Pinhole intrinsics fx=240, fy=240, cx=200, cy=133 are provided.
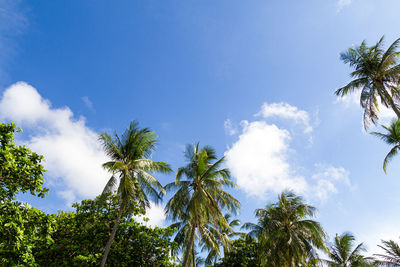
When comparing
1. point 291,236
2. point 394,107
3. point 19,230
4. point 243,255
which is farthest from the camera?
point 243,255

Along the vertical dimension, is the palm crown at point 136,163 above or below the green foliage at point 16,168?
above

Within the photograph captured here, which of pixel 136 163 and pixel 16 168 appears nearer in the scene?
pixel 16 168

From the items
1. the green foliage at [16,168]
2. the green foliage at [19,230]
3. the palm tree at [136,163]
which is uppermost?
the palm tree at [136,163]

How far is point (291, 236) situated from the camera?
16.3 meters

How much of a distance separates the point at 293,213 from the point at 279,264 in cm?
357

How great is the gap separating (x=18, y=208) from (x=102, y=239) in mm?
7949

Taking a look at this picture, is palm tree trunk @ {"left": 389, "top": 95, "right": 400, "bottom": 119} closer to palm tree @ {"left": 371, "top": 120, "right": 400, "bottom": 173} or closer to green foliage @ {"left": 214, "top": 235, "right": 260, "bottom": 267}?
palm tree @ {"left": 371, "top": 120, "right": 400, "bottom": 173}

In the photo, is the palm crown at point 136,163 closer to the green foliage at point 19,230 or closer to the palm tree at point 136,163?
the palm tree at point 136,163

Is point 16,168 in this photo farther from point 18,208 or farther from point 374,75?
point 374,75

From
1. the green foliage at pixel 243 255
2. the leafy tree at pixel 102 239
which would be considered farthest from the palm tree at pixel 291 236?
the leafy tree at pixel 102 239

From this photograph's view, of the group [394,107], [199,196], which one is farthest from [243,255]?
[394,107]

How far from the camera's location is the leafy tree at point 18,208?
22.1 feet

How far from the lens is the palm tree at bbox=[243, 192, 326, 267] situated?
1628 cm

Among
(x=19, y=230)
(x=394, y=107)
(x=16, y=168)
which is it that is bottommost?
(x=19, y=230)
